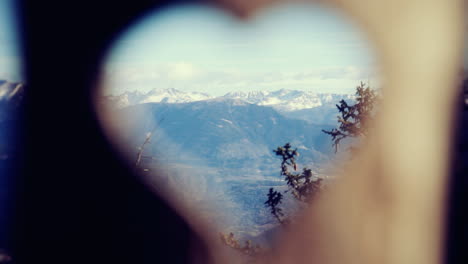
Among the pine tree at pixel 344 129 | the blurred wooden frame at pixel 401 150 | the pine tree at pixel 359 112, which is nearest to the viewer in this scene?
the blurred wooden frame at pixel 401 150

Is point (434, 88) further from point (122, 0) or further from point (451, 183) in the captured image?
point (122, 0)

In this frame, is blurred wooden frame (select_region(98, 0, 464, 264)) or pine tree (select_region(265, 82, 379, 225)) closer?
blurred wooden frame (select_region(98, 0, 464, 264))

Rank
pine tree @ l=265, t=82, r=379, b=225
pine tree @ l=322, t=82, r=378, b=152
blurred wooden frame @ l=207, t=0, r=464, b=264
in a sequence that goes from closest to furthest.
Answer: blurred wooden frame @ l=207, t=0, r=464, b=264, pine tree @ l=265, t=82, r=379, b=225, pine tree @ l=322, t=82, r=378, b=152

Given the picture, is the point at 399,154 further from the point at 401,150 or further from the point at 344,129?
the point at 344,129

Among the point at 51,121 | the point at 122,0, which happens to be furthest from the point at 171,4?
the point at 51,121

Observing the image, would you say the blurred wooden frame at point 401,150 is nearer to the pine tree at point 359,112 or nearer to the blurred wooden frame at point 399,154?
the blurred wooden frame at point 399,154

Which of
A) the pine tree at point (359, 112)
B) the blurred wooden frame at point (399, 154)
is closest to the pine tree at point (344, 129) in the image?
the pine tree at point (359, 112)

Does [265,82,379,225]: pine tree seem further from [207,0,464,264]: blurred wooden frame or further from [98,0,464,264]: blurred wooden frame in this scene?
[207,0,464,264]: blurred wooden frame

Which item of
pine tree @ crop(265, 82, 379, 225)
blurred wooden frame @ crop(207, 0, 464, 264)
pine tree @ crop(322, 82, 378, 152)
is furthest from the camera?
pine tree @ crop(322, 82, 378, 152)

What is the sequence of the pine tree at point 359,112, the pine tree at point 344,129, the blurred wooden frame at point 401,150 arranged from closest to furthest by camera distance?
the blurred wooden frame at point 401,150, the pine tree at point 344,129, the pine tree at point 359,112

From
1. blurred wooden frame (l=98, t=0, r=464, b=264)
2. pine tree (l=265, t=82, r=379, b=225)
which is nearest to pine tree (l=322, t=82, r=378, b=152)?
pine tree (l=265, t=82, r=379, b=225)
